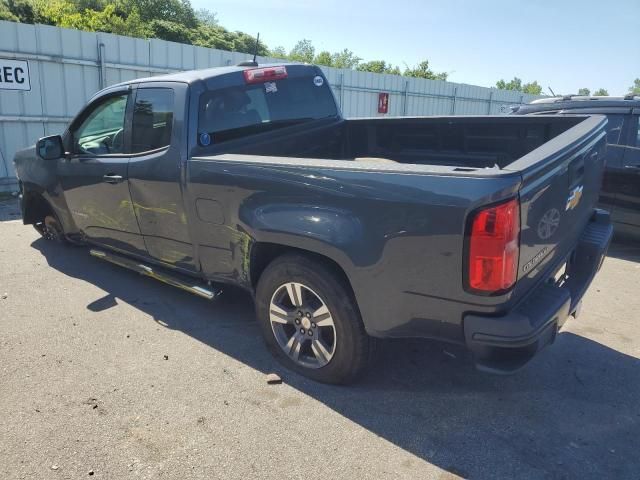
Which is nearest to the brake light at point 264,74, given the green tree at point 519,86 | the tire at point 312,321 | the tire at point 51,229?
the tire at point 312,321

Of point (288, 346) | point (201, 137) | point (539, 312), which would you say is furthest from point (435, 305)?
point (201, 137)

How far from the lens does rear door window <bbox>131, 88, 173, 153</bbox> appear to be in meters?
3.64

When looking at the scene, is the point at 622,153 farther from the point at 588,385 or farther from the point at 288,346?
the point at 288,346

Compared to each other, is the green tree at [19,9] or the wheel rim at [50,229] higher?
the green tree at [19,9]

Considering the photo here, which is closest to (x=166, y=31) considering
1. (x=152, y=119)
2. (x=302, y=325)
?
(x=152, y=119)

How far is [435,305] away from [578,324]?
2219 millimetres

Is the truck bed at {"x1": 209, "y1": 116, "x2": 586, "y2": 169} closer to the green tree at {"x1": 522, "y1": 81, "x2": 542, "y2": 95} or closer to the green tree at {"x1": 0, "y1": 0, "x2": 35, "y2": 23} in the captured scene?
the green tree at {"x1": 0, "y1": 0, "x2": 35, "y2": 23}

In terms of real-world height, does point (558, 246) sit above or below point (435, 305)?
above

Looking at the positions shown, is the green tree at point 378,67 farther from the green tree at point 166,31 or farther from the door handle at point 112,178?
the door handle at point 112,178

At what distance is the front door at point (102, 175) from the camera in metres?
4.09

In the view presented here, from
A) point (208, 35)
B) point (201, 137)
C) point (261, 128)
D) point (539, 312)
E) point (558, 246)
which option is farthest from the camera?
point (208, 35)

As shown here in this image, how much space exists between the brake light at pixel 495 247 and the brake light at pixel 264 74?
2366 millimetres

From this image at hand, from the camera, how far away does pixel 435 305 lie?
8.07ft

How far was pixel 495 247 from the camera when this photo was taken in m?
2.23
